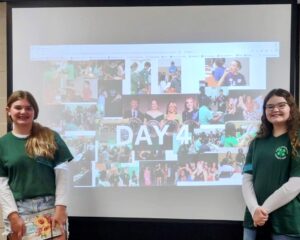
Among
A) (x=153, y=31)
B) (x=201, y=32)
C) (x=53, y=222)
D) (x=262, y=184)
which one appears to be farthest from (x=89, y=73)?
(x=262, y=184)

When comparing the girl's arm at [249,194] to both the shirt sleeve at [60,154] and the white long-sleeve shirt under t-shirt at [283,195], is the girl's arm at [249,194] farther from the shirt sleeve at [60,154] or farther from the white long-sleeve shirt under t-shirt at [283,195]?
the shirt sleeve at [60,154]

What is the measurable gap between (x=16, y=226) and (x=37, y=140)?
483mm

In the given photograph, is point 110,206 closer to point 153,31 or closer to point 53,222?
point 53,222

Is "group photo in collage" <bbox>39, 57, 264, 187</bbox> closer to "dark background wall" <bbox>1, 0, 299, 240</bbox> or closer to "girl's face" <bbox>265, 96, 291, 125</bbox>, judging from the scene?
"dark background wall" <bbox>1, 0, 299, 240</bbox>

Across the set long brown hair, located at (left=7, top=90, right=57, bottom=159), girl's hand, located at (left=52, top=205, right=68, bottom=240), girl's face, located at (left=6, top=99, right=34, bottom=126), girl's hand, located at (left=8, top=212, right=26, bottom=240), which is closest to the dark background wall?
girl's hand, located at (left=52, top=205, right=68, bottom=240)

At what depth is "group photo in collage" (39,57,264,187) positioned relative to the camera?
2596 mm

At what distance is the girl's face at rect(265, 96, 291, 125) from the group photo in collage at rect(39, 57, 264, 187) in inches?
21.7

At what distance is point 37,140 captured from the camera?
215cm

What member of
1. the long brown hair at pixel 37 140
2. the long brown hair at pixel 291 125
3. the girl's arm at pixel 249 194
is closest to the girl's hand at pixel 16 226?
the long brown hair at pixel 37 140

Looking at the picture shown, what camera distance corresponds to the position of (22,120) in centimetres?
214

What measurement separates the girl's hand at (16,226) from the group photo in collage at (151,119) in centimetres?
66

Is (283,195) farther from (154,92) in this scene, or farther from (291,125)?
→ (154,92)

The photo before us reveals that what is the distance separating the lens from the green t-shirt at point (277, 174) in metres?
1.92

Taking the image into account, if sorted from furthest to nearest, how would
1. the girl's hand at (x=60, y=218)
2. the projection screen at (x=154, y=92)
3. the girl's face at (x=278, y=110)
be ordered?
the projection screen at (x=154, y=92) < the girl's hand at (x=60, y=218) < the girl's face at (x=278, y=110)
